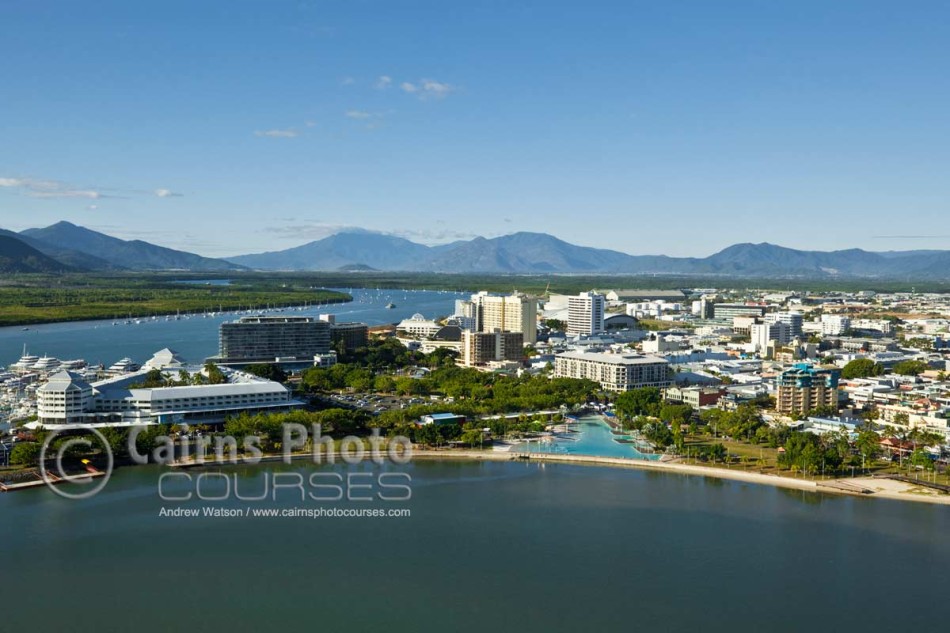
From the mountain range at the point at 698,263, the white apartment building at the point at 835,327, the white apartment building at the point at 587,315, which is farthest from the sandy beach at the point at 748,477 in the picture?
the mountain range at the point at 698,263

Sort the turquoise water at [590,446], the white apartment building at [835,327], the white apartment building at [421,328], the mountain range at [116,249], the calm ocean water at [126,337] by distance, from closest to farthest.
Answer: the turquoise water at [590,446], the calm ocean water at [126,337], the white apartment building at [421,328], the white apartment building at [835,327], the mountain range at [116,249]

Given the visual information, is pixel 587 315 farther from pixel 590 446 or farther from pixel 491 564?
pixel 491 564

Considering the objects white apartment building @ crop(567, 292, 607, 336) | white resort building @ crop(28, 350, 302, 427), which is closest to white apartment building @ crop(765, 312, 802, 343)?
white apartment building @ crop(567, 292, 607, 336)

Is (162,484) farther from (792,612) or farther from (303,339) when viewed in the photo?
(303,339)

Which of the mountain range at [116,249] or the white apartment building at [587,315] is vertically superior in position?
the mountain range at [116,249]

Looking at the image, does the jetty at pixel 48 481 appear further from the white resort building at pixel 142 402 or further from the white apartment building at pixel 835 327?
the white apartment building at pixel 835 327

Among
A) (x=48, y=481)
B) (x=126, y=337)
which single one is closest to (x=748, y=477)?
(x=48, y=481)

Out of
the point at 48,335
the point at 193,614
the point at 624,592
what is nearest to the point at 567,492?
the point at 624,592

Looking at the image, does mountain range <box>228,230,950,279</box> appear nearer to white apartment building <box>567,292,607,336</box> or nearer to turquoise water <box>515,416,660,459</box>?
white apartment building <box>567,292,607,336</box>
